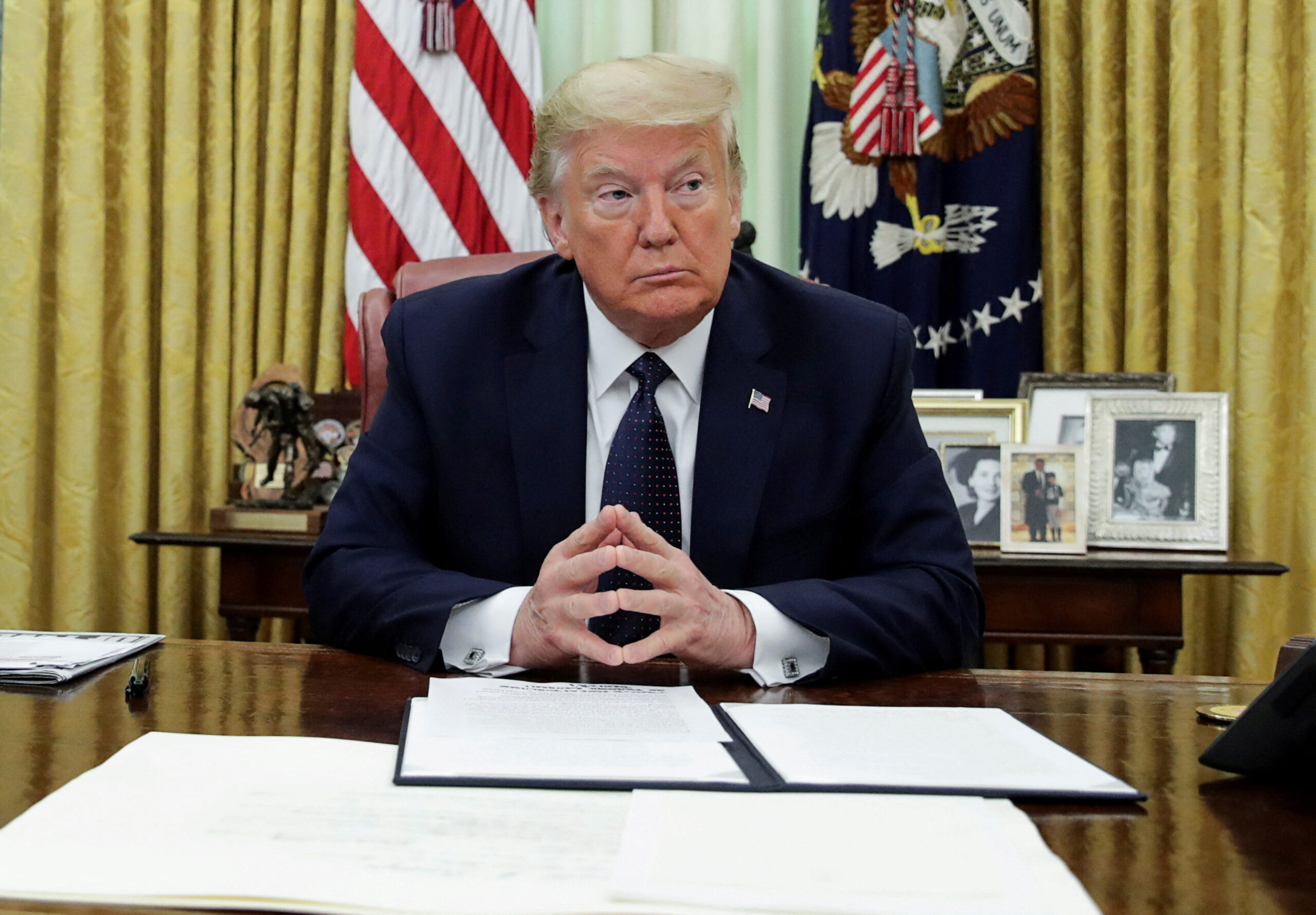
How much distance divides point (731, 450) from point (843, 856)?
987mm

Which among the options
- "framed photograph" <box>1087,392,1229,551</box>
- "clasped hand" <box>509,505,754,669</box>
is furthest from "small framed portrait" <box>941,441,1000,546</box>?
"clasped hand" <box>509,505,754,669</box>

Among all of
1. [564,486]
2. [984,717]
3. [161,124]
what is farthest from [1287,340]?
[161,124]

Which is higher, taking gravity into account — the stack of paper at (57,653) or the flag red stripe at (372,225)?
the flag red stripe at (372,225)

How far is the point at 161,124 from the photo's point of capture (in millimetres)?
3266

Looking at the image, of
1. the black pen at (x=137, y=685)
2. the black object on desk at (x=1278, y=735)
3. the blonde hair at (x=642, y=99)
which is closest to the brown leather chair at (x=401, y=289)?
the blonde hair at (x=642, y=99)

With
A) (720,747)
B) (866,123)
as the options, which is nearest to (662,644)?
(720,747)

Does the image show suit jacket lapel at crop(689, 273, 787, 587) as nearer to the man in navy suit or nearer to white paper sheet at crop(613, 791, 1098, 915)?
the man in navy suit

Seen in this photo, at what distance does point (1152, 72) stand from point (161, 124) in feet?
→ 8.65

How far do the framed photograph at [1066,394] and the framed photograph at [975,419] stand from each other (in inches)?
2.3

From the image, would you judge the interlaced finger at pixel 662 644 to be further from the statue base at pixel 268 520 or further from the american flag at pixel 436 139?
the american flag at pixel 436 139

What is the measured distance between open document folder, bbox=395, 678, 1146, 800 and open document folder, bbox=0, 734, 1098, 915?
0.8 inches

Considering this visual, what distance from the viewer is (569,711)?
97cm

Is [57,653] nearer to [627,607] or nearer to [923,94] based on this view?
[627,607]

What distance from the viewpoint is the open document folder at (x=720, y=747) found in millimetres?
763
